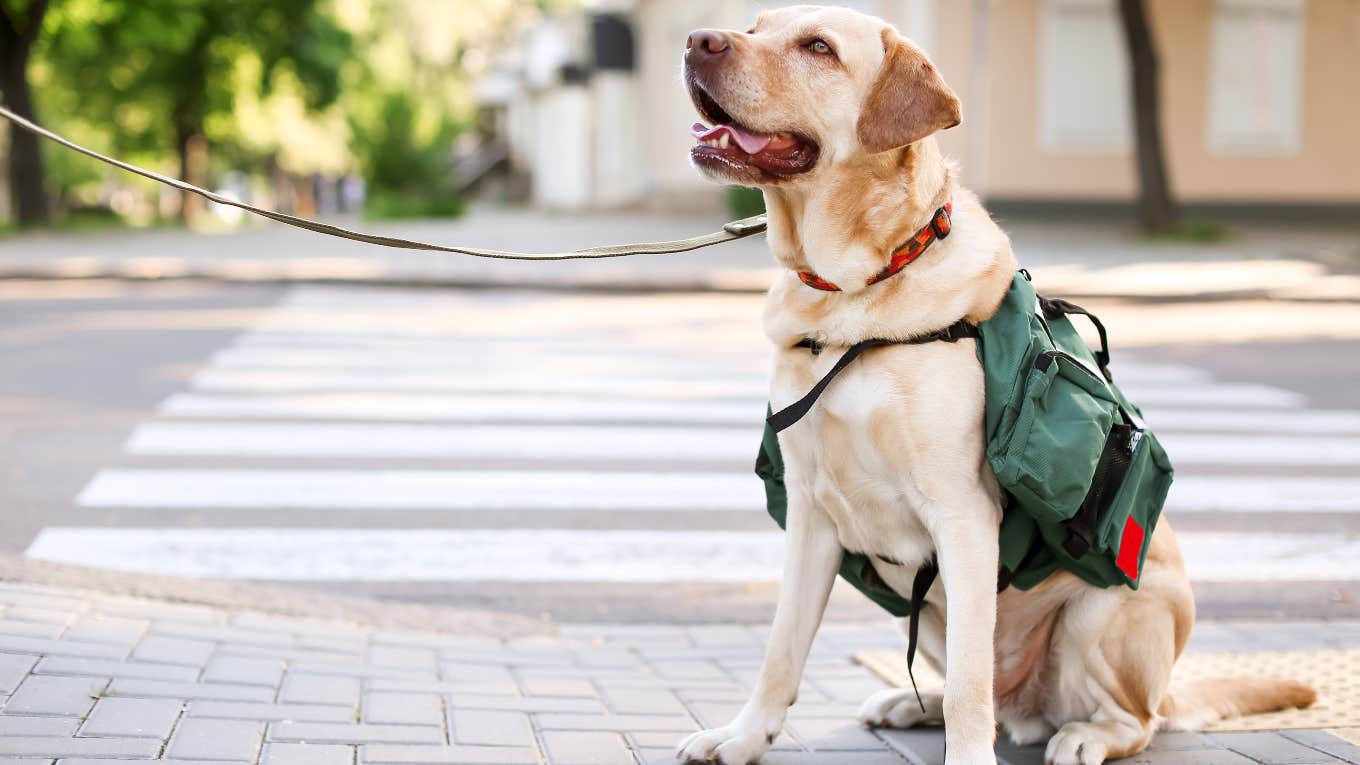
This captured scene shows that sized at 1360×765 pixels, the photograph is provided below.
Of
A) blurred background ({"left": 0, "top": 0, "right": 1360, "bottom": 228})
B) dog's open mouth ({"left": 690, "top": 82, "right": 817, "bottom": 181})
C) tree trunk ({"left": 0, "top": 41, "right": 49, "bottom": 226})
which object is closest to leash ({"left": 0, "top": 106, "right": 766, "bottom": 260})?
dog's open mouth ({"left": 690, "top": 82, "right": 817, "bottom": 181})

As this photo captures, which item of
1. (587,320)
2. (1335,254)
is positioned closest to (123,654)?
(587,320)

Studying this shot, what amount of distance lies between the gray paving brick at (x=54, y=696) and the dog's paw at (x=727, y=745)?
1409 millimetres

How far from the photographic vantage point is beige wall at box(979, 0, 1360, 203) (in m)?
24.8

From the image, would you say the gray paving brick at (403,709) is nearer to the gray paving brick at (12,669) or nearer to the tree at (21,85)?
the gray paving brick at (12,669)

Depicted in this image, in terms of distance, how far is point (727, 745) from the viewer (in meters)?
3.40

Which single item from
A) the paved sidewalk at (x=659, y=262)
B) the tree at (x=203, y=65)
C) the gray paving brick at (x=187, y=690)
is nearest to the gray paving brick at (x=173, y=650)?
the gray paving brick at (x=187, y=690)

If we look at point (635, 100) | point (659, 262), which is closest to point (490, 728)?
point (659, 262)

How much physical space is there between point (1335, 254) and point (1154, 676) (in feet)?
63.7

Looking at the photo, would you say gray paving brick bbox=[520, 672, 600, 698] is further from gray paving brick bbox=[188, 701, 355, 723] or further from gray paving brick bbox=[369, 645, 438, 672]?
gray paving brick bbox=[188, 701, 355, 723]

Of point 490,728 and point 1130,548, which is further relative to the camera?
point 490,728

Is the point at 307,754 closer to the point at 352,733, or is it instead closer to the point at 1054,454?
the point at 352,733

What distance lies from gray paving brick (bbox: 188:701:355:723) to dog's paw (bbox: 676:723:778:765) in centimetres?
85

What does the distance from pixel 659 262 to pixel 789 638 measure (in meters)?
16.7

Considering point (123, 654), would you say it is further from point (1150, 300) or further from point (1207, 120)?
point (1207, 120)
